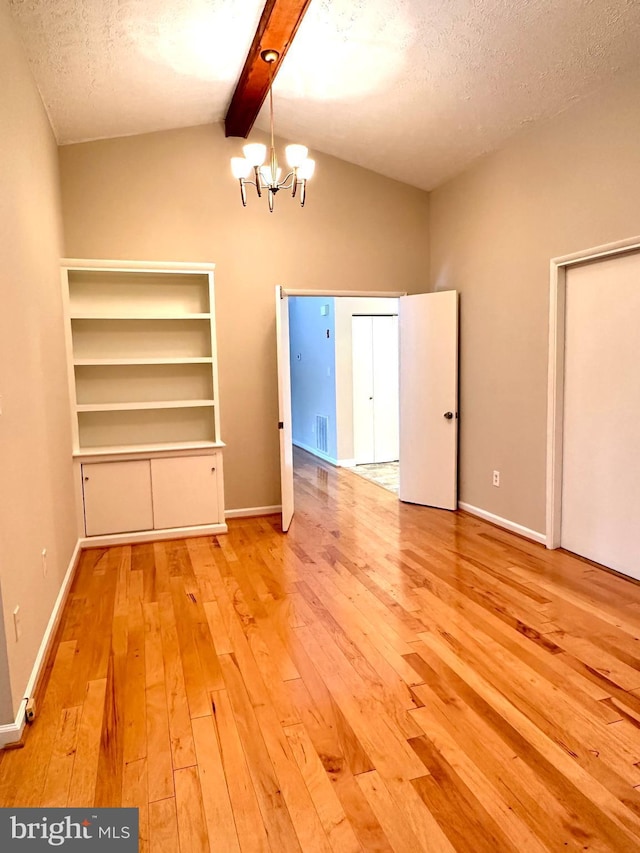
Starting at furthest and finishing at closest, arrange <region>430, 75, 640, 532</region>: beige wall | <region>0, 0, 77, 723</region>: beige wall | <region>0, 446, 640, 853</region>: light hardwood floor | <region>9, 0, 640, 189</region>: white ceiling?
<region>430, 75, 640, 532</region>: beige wall, <region>9, 0, 640, 189</region>: white ceiling, <region>0, 0, 77, 723</region>: beige wall, <region>0, 446, 640, 853</region>: light hardwood floor

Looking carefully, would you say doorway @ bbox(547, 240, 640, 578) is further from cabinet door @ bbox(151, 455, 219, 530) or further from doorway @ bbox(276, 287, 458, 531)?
cabinet door @ bbox(151, 455, 219, 530)

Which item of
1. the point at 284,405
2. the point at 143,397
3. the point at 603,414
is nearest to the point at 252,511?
the point at 284,405

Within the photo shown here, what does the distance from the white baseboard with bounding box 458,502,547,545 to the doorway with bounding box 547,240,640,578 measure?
0.12 m

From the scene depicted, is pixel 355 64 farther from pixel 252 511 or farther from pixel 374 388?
pixel 374 388

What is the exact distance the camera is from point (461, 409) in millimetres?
4668

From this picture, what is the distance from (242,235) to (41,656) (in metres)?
3.45

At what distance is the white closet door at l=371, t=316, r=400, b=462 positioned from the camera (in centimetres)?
705

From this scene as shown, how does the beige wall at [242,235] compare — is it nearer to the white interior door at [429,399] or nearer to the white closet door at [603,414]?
the white interior door at [429,399]

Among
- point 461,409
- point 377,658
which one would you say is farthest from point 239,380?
point 377,658

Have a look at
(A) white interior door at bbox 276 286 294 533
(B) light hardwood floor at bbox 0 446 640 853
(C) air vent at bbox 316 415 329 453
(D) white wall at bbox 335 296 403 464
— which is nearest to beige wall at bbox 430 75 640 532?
(B) light hardwood floor at bbox 0 446 640 853

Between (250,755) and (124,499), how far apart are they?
261 centimetres

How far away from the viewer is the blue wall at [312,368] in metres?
7.03

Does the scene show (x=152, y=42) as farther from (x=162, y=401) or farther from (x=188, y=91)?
(x=162, y=401)

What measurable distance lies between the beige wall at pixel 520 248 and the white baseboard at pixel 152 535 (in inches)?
88.4
